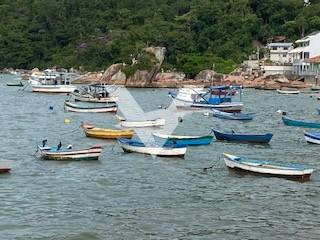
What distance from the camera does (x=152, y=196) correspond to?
76.6 feet

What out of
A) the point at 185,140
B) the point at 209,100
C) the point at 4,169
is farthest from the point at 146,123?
the point at 209,100

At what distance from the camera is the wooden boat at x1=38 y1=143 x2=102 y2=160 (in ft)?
96.1

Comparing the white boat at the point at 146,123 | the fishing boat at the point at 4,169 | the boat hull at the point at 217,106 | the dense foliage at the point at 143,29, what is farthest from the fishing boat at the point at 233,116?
the dense foliage at the point at 143,29

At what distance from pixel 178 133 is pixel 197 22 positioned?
78906mm

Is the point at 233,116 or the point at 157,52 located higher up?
the point at 157,52

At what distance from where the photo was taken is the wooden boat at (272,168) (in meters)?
26.0

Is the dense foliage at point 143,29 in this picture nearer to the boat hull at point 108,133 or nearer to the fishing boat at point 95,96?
the fishing boat at point 95,96

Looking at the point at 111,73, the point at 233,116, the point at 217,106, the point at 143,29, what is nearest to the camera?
the point at 233,116

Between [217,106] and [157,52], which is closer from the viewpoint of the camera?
[217,106]

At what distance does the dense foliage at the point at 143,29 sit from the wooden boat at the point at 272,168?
73.2m

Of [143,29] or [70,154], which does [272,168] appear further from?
[143,29]

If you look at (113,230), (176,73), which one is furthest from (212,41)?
(113,230)

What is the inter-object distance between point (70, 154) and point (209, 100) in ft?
109

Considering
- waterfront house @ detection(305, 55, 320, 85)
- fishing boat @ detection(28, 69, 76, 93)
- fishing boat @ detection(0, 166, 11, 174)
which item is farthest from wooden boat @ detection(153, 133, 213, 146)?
waterfront house @ detection(305, 55, 320, 85)
